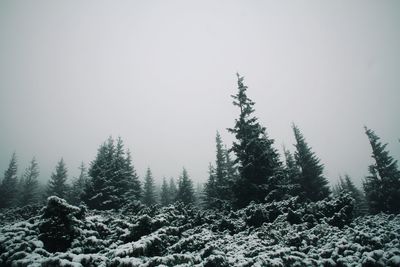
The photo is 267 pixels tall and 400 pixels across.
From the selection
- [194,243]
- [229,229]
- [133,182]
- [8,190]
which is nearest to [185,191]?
[133,182]

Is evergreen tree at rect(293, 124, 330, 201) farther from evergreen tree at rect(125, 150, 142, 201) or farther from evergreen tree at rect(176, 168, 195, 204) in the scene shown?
evergreen tree at rect(125, 150, 142, 201)

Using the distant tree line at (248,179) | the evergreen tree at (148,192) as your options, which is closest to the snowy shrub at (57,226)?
the distant tree line at (248,179)

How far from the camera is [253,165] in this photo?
796 inches

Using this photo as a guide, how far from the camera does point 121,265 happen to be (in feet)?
23.0

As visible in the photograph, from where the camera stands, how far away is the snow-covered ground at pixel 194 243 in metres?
7.31

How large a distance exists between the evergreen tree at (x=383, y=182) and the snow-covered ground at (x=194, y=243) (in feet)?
86.0

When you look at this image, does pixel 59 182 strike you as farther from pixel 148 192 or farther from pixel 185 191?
pixel 185 191

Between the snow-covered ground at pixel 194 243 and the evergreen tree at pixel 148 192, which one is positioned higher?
the evergreen tree at pixel 148 192

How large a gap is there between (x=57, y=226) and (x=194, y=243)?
575 centimetres

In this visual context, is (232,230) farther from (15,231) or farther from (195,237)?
(15,231)

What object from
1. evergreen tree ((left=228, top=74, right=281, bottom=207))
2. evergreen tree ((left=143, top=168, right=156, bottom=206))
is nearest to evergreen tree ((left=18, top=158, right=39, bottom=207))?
evergreen tree ((left=143, top=168, right=156, bottom=206))

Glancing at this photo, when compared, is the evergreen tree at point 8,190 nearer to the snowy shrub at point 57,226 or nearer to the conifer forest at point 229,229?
the conifer forest at point 229,229

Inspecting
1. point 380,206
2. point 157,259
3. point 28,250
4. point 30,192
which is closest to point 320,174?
point 380,206

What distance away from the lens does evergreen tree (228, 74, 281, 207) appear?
19609 mm
